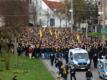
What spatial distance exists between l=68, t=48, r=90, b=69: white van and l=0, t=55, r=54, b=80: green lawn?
2.49 meters

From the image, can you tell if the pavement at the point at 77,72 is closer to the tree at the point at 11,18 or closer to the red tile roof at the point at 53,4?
the tree at the point at 11,18

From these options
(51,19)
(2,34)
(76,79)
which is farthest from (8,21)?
(51,19)

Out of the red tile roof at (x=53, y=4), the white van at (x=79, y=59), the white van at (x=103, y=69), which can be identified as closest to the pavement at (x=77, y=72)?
the white van at (x=79, y=59)

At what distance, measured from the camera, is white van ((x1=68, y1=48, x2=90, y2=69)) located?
149ft

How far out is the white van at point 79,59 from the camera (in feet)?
149

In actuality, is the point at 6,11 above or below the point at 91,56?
above

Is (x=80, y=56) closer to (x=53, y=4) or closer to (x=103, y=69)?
(x=103, y=69)

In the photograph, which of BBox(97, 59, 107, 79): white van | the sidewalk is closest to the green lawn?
the sidewalk

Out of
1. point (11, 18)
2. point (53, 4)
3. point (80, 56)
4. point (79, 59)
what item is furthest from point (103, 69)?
point (53, 4)

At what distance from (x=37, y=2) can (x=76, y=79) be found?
106 meters

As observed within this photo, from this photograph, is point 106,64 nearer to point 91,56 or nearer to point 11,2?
point 91,56

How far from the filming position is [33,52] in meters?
54.2

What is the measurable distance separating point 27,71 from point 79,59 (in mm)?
4700

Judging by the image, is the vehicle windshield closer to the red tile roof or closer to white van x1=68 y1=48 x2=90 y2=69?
white van x1=68 y1=48 x2=90 y2=69
